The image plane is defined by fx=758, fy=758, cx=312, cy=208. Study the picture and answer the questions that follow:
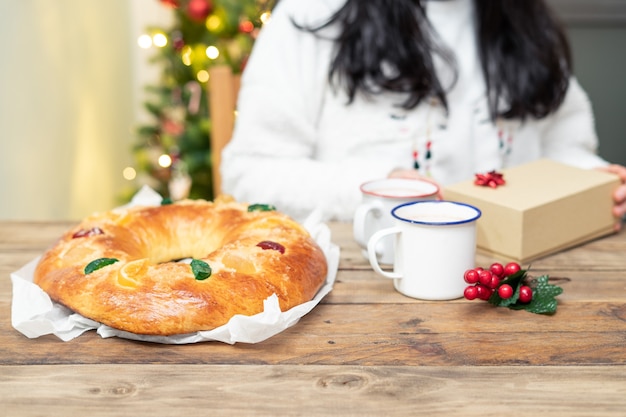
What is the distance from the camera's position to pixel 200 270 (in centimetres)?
85

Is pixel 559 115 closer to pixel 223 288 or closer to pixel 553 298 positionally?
pixel 553 298

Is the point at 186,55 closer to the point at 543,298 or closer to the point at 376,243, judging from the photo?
the point at 376,243

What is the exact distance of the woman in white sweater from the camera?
149 centimetres

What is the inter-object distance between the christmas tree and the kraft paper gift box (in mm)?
1516

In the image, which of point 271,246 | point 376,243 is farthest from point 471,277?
point 271,246

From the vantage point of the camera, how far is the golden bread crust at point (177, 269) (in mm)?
823

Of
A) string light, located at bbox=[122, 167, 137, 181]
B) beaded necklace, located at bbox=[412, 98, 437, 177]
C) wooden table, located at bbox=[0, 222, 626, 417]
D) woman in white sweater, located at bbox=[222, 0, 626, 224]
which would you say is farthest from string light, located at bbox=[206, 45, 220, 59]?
wooden table, located at bbox=[0, 222, 626, 417]

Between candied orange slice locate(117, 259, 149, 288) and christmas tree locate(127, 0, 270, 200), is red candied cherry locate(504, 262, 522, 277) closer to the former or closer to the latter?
candied orange slice locate(117, 259, 149, 288)

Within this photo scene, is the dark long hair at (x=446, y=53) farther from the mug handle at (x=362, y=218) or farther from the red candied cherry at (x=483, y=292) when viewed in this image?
the red candied cherry at (x=483, y=292)

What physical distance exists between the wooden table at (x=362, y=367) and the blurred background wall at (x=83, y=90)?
1.00m

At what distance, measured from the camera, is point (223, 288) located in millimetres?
843

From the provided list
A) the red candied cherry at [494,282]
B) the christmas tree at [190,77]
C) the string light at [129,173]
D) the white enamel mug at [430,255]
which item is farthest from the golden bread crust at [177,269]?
the string light at [129,173]

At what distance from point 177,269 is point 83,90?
5.82ft

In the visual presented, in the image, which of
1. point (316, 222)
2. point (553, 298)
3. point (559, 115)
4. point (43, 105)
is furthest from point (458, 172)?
point (43, 105)
